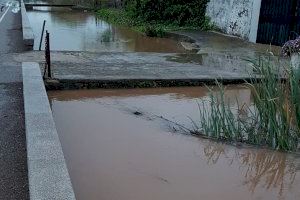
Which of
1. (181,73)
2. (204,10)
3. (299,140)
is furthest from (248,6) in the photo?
(299,140)

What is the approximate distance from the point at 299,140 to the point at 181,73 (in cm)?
419

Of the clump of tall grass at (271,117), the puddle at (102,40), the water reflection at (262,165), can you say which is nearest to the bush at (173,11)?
the puddle at (102,40)

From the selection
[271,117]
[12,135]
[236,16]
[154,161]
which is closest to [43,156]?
[154,161]

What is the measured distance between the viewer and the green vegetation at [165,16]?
18.9m

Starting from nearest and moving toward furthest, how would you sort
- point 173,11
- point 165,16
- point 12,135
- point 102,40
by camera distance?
point 12,135
point 102,40
point 173,11
point 165,16

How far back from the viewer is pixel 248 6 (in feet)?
50.1

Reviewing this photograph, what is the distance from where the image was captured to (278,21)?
1398 cm

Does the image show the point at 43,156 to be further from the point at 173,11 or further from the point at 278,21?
the point at 173,11

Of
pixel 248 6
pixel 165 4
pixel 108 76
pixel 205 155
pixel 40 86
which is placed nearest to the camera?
pixel 205 155

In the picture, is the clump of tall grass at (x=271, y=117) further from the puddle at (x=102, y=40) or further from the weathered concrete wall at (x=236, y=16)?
the weathered concrete wall at (x=236, y=16)

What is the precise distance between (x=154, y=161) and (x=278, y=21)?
1003 cm

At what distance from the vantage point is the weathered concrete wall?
14875 millimetres

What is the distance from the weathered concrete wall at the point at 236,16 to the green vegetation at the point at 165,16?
0.66 meters

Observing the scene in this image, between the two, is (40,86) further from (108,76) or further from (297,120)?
(297,120)
